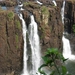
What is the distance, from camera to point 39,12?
23.9m

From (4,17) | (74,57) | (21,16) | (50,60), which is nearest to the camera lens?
(50,60)

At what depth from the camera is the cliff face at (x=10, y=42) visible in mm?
21391

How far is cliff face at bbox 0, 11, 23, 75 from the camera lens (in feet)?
70.2

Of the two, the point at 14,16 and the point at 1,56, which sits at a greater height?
the point at 14,16

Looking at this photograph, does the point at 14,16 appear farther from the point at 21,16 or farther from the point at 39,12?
the point at 39,12

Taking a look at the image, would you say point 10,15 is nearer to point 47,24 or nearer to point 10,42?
point 10,42

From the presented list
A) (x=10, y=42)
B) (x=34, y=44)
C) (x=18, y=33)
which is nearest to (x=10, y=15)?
(x=18, y=33)

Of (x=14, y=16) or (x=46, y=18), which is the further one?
(x=46, y=18)

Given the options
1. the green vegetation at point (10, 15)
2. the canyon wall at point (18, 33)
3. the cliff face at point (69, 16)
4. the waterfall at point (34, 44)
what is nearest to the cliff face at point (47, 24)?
the canyon wall at point (18, 33)

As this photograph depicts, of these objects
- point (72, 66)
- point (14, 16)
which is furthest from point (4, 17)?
point (72, 66)

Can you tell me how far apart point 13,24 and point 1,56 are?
2805 mm

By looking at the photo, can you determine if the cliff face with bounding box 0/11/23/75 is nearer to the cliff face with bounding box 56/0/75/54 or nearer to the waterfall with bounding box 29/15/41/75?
the waterfall with bounding box 29/15/41/75

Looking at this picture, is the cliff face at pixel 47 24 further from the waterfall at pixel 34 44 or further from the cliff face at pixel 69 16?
the cliff face at pixel 69 16

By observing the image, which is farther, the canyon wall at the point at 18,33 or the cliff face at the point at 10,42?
the canyon wall at the point at 18,33
